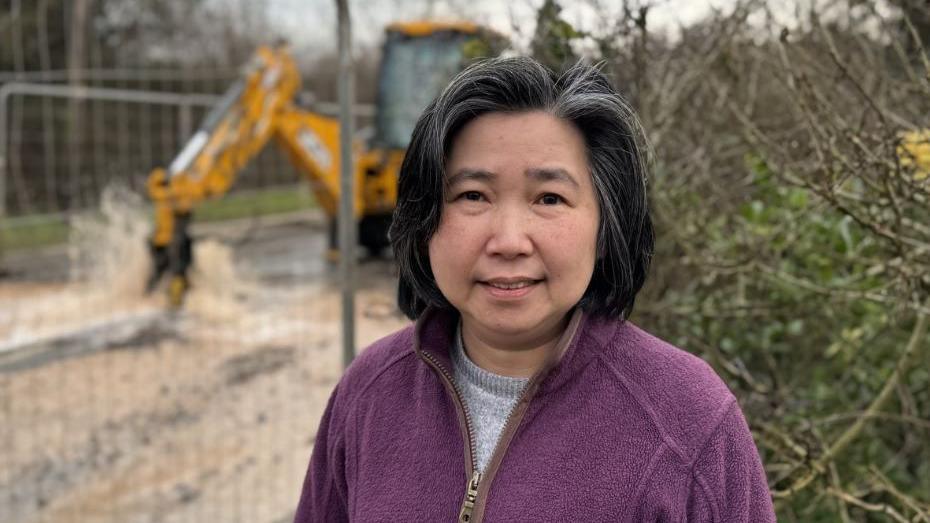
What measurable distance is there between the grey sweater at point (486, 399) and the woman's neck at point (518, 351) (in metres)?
0.01

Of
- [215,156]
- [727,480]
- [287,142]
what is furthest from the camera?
[287,142]

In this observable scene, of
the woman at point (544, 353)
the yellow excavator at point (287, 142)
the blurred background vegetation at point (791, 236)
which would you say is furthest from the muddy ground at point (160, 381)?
the woman at point (544, 353)

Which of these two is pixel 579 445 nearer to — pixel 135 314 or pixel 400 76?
pixel 135 314

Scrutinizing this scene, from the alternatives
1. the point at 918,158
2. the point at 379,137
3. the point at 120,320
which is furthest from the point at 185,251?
the point at 918,158

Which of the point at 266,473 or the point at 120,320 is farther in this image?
the point at 120,320

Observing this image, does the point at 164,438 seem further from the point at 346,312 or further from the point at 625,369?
the point at 625,369

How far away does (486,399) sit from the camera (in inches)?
51.3

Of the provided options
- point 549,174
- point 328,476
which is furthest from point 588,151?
point 328,476

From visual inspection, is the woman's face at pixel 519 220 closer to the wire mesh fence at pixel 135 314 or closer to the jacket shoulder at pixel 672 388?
the jacket shoulder at pixel 672 388

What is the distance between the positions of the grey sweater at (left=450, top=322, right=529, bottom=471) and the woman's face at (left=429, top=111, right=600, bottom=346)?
0.33ft

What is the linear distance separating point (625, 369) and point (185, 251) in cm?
711

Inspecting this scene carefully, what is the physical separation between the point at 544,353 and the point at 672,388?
180mm

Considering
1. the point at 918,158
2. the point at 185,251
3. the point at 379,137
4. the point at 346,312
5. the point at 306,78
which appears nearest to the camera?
the point at 918,158

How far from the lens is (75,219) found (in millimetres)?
9125
